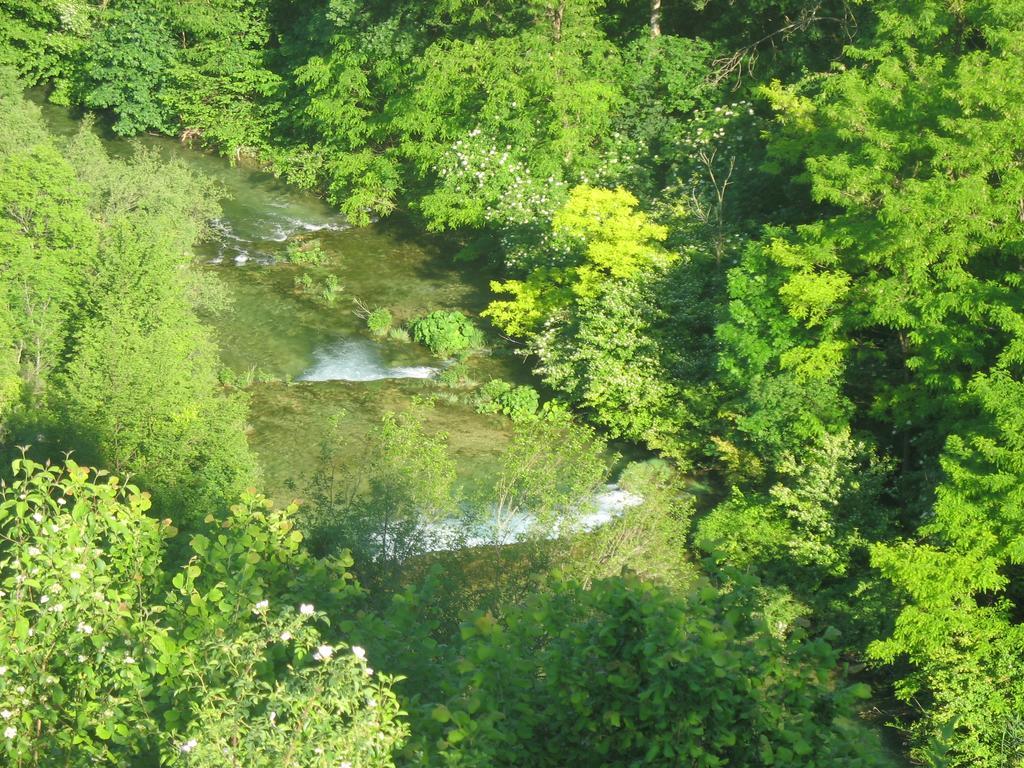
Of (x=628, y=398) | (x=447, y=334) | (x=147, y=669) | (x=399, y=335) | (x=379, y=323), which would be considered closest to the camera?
(x=147, y=669)

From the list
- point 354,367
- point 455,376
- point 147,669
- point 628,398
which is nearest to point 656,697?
point 147,669

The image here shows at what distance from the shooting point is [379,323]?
26.8 m

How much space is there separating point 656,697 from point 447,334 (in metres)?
19.4

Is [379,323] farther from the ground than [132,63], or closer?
closer

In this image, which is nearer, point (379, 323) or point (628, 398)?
point (628, 398)

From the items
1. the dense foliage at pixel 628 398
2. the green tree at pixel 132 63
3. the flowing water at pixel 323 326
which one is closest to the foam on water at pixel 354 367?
the flowing water at pixel 323 326

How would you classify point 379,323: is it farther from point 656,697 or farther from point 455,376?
point 656,697

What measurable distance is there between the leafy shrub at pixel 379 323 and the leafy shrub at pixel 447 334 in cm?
71

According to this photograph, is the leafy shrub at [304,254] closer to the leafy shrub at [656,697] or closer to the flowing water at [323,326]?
the flowing water at [323,326]

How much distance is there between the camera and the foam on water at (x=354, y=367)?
2484cm

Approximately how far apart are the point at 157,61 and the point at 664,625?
33235 millimetres

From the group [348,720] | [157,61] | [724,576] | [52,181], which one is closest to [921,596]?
[724,576]

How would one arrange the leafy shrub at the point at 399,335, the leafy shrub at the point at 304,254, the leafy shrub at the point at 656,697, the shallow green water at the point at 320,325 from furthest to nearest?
the leafy shrub at the point at 304,254
the leafy shrub at the point at 399,335
the shallow green water at the point at 320,325
the leafy shrub at the point at 656,697

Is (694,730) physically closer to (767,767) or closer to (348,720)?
(767,767)
